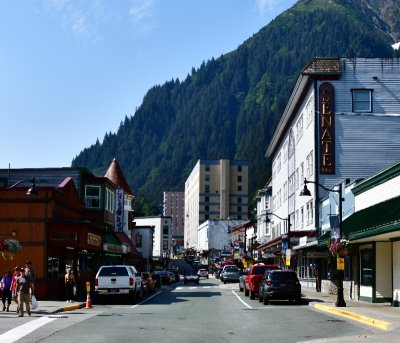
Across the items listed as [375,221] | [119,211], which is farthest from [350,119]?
[375,221]

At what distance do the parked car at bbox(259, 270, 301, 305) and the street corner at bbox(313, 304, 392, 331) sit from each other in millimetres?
1776

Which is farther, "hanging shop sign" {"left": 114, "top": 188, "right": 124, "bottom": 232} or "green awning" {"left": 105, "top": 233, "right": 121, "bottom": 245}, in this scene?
"hanging shop sign" {"left": 114, "top": 188, "right": 124, "bottom": 232}

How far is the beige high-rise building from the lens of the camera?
7677 inches

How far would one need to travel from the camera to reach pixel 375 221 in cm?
2792

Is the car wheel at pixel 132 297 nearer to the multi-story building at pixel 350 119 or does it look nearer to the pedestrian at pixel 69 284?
the pedestrian at pixel 69 284

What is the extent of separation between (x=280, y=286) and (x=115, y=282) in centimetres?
780

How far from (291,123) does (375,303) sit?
34.7 metres

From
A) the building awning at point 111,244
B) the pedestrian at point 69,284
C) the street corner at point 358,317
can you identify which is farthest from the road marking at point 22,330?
the building awning at point 111,244

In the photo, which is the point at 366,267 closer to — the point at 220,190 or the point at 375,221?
the point at 375,221

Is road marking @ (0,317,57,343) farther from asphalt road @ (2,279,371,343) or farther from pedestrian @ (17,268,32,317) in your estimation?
pedestrian @ (17,268,32,317)

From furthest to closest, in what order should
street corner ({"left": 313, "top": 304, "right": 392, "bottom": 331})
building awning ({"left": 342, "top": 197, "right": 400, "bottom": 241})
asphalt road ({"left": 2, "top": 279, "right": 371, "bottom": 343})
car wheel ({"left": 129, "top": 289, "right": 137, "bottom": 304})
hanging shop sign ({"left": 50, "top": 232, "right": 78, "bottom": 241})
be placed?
hanging shop sign ({"left": 50, "top": 232, "right": 78, "bottom": 241}) → car wheel ({"left": 129, "top": 289, "right": 137, "bottom": 304}) → building awning ({"left": 342, "top": 197, "right": 400, "bottom": 241}) → street corner ({"left": 313, "top": 304, "right": 392, "bottom": 331}) → asphalt road ({"left": 2, "top": 279, "right": 371, "bottom": 343})

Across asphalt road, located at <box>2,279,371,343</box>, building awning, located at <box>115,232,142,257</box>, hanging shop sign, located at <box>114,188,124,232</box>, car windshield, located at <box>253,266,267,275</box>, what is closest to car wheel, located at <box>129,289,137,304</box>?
asphalt road, located at <box>2,279,371,343</box>

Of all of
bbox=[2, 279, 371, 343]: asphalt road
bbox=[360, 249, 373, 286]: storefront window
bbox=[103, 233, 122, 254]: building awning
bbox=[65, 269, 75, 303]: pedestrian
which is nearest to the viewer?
bbox=[2, 279, 371, 343]: asphalt road

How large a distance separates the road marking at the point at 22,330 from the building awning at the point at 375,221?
1207 cm
